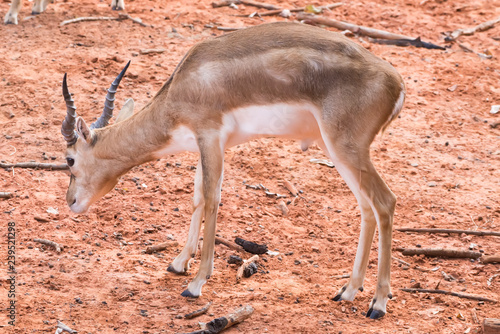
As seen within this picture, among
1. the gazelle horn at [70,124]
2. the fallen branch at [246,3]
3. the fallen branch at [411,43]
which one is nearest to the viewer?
the gazelle horn at [70,124]

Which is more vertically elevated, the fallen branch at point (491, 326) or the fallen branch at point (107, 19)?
the fallen branch at point (491, 326)

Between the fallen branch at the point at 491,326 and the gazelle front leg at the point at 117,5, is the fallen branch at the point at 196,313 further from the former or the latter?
the gazelle front leg at the point at 117,5

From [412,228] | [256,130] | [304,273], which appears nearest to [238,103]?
[256,130]

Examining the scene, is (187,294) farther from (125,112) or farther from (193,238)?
(125,112)

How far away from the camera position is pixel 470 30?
1520 cm

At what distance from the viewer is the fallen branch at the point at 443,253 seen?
7.78m

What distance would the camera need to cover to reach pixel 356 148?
6199 mm

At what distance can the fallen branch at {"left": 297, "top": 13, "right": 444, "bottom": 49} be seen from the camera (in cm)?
1425

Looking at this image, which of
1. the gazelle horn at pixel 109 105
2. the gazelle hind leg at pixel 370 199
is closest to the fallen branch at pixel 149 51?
the gazelle horn at pixel 109 105

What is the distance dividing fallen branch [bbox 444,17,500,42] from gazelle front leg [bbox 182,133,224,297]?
31.5 ft

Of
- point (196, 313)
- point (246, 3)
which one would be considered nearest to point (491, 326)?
point (196, 313)

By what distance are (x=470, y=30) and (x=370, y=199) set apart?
10.2 m

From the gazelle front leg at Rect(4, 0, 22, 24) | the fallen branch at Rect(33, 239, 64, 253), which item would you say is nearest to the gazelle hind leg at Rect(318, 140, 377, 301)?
the fallen branch at Rect(33, 239, 64, 253)

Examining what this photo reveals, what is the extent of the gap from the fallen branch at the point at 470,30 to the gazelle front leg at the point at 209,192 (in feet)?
31.5
